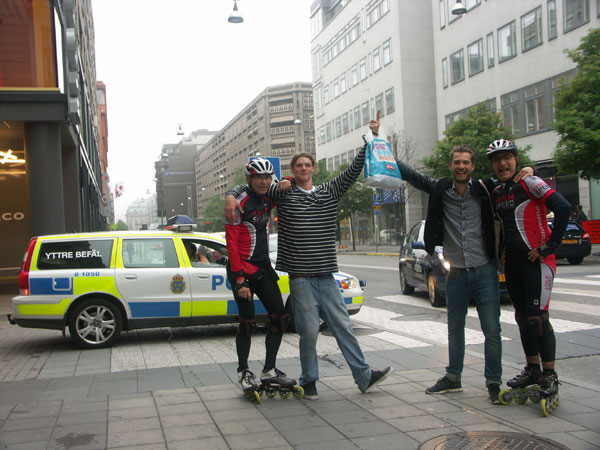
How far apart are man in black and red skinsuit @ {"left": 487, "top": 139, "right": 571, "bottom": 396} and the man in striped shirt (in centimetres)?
118

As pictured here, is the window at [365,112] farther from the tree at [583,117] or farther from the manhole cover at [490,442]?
the manhole cover at [490,442]

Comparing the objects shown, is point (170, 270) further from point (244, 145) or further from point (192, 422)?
point (244, 145)

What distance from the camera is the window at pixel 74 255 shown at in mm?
8406

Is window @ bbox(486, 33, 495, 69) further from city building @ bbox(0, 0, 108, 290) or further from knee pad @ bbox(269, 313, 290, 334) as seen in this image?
knee pad @ bbox(269, 313, 290, 334)

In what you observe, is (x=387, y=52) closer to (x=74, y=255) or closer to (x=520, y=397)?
(x=74, y=255)

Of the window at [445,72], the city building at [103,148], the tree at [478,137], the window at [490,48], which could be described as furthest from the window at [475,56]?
the city building at [103,148]

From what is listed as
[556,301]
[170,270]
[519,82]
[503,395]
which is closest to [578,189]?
[519,82]

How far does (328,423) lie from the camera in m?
4.50

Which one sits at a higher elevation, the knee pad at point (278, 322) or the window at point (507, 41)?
the window at point (507, 41)

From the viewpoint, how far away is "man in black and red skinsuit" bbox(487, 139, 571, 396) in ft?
15.3

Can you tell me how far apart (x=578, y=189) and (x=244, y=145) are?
312 feet

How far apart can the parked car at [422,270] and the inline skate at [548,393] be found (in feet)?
17.9

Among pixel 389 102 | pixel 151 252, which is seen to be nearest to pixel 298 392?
pixel 151 252

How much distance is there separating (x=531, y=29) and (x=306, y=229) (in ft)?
101
